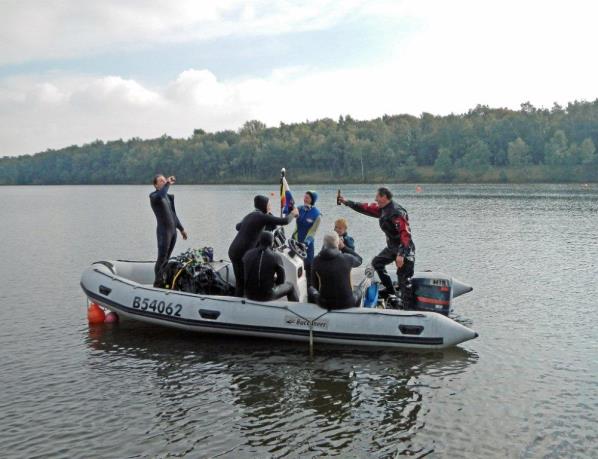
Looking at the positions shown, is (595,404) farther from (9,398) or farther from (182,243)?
(182,243)

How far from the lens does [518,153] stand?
290ft

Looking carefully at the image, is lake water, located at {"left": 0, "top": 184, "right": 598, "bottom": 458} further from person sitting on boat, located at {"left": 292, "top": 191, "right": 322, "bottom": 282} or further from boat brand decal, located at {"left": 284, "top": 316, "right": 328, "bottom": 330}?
person sitting on boat, located at {"left": 292, "top": 191, "right": 322, "bottom": 282}

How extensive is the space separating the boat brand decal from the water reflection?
43 cm

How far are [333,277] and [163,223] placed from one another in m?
3.44

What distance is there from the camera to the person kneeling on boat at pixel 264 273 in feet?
29.6

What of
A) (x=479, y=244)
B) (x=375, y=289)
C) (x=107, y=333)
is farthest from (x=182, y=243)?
(x=375, y=289)

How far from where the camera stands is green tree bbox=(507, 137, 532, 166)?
291ft

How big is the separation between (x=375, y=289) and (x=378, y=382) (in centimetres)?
208

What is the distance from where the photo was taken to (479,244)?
21.4 m

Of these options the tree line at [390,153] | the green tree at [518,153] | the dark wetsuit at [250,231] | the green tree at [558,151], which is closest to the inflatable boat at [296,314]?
the dark wetsuit at [250,231]

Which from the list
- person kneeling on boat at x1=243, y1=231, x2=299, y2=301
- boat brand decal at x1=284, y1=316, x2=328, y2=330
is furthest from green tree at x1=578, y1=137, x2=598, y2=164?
boat brand decal at x1=284, y1=316, x2=328, y2=330

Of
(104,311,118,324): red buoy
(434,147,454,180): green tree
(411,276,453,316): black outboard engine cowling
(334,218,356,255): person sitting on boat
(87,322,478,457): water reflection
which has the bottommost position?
(87,322,478,457): water reflection

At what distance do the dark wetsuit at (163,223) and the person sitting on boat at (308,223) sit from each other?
2224 millimetres

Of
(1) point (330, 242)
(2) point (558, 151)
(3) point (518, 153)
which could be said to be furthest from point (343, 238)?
(2) point (558, 151)
